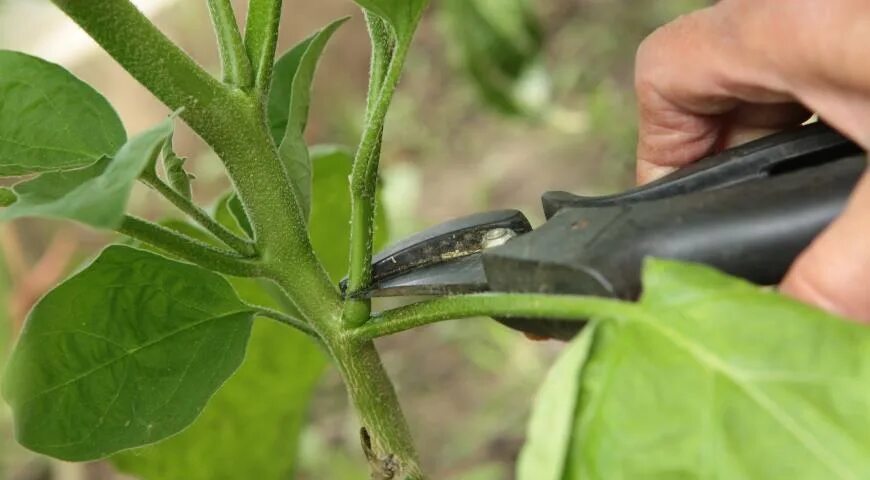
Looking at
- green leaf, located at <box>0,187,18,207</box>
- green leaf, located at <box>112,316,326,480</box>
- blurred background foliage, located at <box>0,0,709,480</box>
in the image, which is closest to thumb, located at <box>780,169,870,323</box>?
green leaf, located at <box>0,187,18,207</box>

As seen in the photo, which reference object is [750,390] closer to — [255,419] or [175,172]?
[175,172]

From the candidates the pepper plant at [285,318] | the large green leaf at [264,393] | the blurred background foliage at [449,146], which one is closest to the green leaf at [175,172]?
the pepper plant at [285,318]

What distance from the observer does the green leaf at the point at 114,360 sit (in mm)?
539

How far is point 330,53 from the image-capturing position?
2.36 metres

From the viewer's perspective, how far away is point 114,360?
55 centimetres

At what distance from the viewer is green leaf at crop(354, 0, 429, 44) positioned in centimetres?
47

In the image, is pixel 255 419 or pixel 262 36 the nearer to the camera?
pixel 262 36

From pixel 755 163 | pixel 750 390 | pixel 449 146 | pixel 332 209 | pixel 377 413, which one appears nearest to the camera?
pixel 750 390

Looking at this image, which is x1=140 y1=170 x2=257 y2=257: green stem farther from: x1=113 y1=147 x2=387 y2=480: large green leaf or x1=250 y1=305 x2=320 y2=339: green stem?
x1=113 y1=147 x2=387 y2=480: large green leaf

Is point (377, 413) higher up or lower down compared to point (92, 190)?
lower down

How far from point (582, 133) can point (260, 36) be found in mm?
1464

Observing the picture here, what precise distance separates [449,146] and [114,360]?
5.22 feet

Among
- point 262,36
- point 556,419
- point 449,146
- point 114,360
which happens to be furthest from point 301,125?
point 449,146

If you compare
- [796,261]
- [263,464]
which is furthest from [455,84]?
[796,261]
